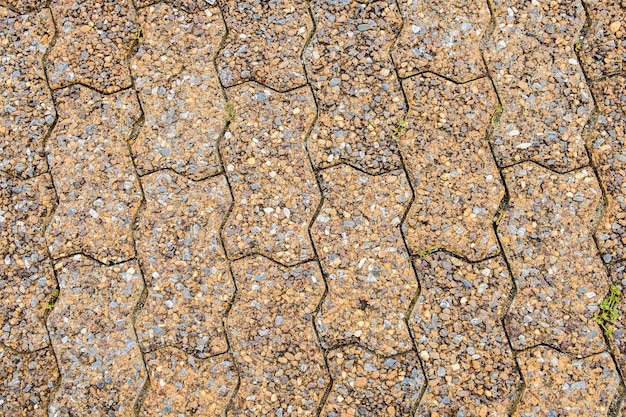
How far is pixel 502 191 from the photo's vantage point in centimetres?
237

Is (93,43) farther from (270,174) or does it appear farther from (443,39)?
(443,39)

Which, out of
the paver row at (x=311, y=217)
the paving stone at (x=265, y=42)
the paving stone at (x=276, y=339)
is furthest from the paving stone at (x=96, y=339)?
the paving stone at (x=265, y=42)

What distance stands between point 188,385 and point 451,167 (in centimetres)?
124

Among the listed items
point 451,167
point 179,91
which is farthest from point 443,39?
point 179,91

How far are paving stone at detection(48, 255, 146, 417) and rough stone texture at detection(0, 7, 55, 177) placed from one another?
44cm

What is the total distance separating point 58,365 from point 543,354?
1.75 metres

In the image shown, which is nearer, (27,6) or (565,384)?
(565,384)

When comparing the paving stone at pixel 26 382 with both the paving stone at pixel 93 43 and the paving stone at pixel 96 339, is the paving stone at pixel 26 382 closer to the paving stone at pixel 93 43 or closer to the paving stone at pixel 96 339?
the paving stone at pixel 96 339

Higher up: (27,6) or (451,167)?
(27,6)

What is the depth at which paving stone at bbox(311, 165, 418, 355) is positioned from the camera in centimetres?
233

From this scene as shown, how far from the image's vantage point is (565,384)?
226 cm

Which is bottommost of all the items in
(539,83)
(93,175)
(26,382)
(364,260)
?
(26,382)

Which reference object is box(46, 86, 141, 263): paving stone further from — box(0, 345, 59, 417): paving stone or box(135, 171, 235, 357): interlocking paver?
box(0, 345, 59, 417): paving stone

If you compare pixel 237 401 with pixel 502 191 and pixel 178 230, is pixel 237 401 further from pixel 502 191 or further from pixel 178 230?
pixel 502 191
